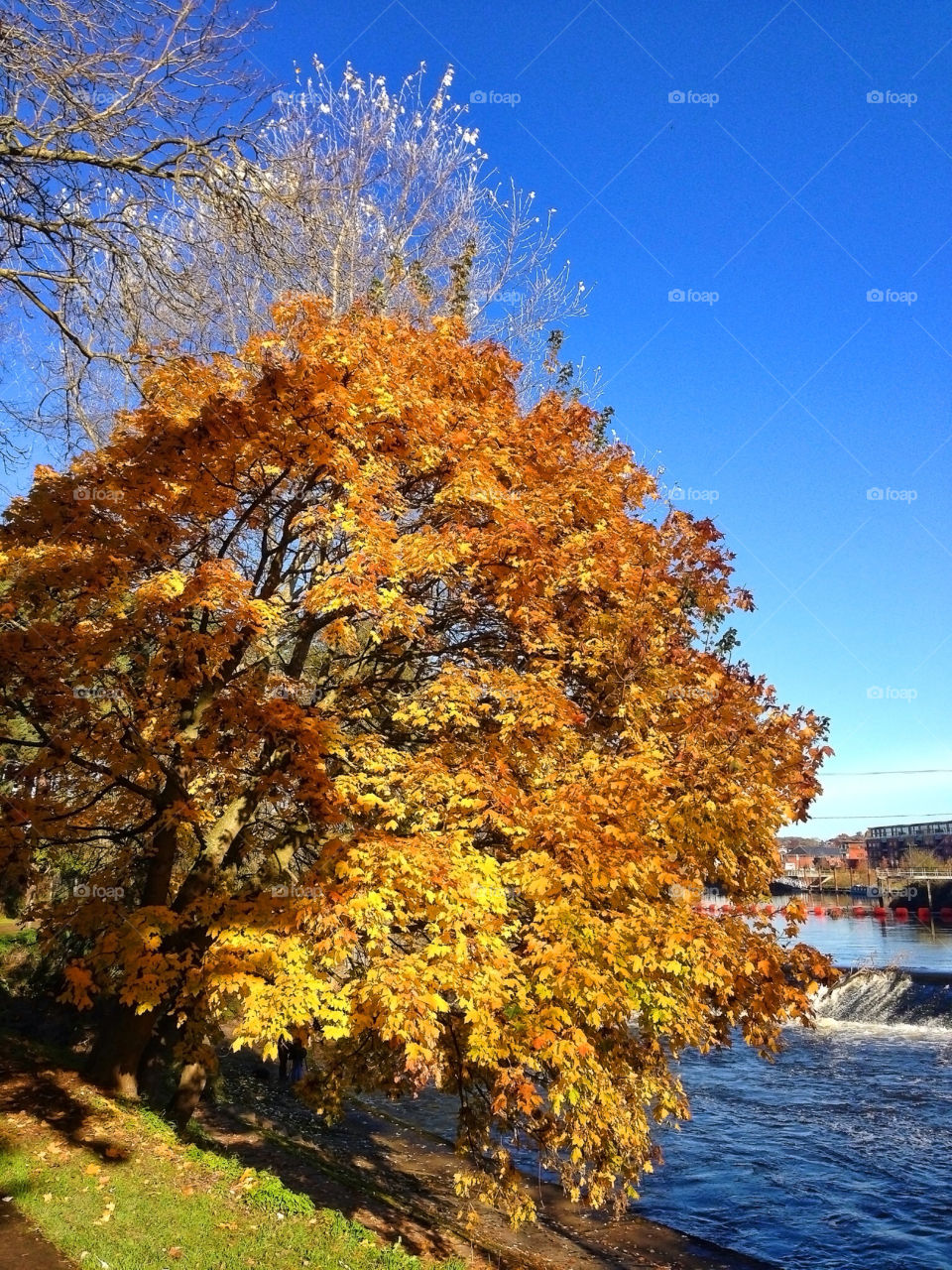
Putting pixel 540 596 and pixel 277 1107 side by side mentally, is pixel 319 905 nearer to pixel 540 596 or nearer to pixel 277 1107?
pixel 540 596

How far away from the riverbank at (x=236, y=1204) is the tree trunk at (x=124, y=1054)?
319mm

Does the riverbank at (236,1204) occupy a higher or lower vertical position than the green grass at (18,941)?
lower

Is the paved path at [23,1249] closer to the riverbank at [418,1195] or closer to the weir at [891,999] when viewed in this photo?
the riverbank at [418,1195]

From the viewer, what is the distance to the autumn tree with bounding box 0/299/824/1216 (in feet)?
24.4

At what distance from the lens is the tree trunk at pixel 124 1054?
10.5 metres

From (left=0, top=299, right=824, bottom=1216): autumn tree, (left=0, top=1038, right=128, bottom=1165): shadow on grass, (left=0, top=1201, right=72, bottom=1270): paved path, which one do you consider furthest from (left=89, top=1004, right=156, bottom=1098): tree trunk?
(left=0, top=1201, right=72, bottom=1270): paved path

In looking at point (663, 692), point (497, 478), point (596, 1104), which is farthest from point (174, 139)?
point (596, 1104)

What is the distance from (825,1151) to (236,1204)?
597 inches

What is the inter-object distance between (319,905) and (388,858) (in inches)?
31.6

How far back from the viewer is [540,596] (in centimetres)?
1024

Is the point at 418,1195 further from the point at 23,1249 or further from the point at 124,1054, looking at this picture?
the point at 23,1249

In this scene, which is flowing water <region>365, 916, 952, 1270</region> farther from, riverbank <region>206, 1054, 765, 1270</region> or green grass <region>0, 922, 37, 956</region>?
green grass <region>0, 922, 37, 956</region>

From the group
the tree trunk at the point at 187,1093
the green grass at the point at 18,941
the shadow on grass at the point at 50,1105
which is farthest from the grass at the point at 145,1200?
the green grass at the point at 18,941

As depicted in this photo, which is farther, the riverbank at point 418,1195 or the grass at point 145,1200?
the riverbank at point 418,1195
